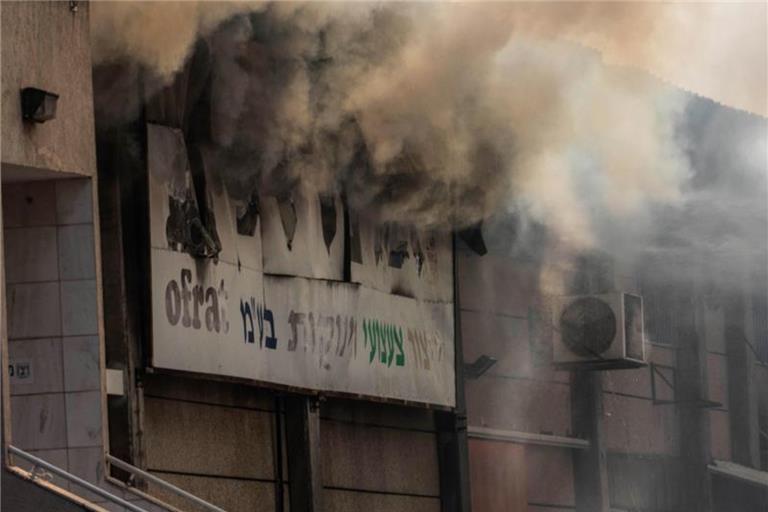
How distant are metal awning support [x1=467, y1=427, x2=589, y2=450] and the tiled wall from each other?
6595 millimetres

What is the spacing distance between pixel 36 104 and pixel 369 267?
5.58 meters

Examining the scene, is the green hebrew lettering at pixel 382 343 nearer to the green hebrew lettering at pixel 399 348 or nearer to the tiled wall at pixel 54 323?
the green hebrew lettering at pixel 399 348

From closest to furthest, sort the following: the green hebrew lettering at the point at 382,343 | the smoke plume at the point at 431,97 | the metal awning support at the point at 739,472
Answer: the smoke plume at the point at 431,97 → the green hebrew lettering at the point at 382,343 → the metal awning support at the point at 739,472

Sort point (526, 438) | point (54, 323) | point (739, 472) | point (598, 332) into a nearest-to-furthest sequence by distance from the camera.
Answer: point (54, 323) → point (526, 438) → point (598, 332) → point (739, 472)

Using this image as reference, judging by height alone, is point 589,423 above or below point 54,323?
below

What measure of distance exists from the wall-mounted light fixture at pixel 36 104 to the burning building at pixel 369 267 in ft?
0.07

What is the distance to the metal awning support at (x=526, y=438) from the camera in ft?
63.7

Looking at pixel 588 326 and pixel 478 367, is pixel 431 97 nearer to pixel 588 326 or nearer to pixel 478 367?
pixel 478 367

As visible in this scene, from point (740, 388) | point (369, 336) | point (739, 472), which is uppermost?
point (369, 336)

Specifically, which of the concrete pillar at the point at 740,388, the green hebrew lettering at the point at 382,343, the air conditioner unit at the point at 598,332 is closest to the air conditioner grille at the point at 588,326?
the air conditioner unit at the point at 598,332

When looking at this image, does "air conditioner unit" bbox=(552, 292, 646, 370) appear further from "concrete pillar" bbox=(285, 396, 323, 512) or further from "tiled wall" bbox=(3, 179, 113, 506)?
"tiled wall" bbox=(3, 179, 113, 506)

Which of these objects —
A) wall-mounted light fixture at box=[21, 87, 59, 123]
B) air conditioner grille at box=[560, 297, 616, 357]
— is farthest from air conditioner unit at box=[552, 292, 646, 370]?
wall-mounted light fixture at box=[21, 87, 59, 123]

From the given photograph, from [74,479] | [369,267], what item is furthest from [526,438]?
[74,479]

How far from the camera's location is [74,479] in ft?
39.4
